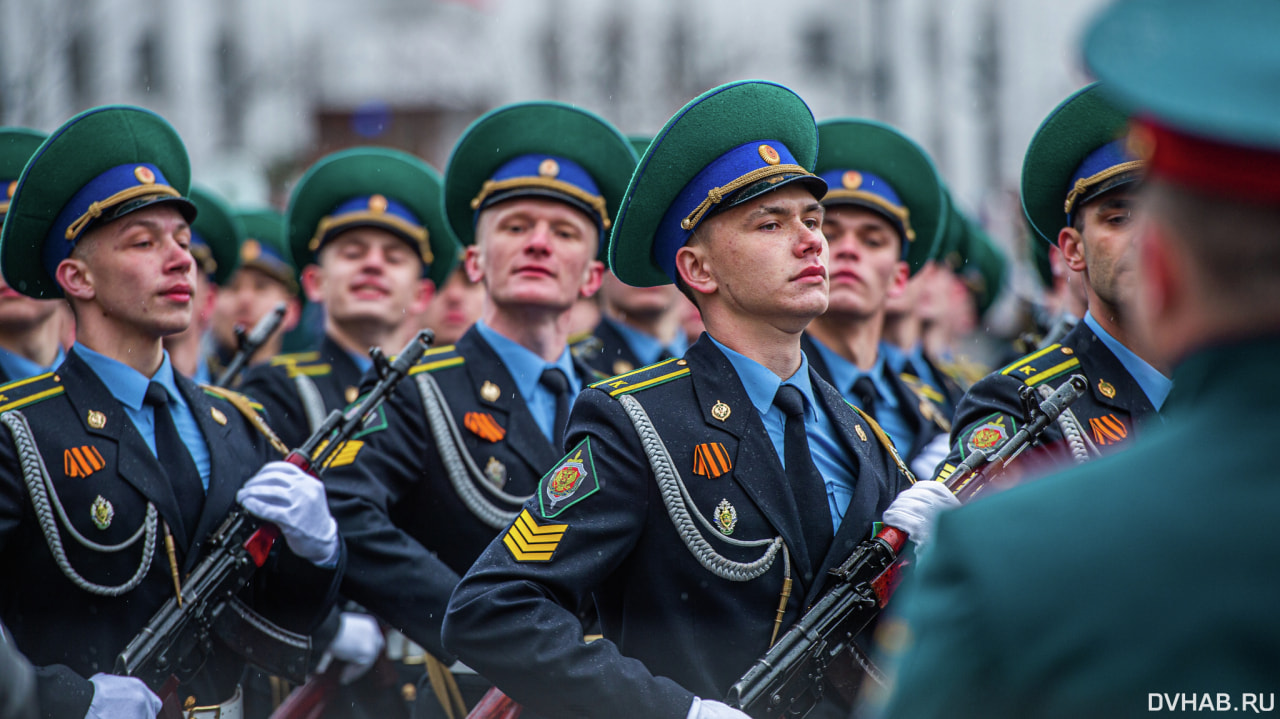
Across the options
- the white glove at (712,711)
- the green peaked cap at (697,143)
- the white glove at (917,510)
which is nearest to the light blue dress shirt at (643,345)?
the green peaked cap at (697,143)

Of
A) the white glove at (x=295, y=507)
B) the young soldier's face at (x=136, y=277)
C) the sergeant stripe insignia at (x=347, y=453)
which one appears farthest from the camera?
the sergeant stripe insignia at (x=347, y=453)

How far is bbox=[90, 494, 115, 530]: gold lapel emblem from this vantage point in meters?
3.85

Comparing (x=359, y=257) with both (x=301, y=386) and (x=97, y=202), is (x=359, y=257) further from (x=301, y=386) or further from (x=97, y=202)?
(x=97, y=202)

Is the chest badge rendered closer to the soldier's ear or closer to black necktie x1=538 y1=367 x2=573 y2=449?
black necktie x1=538 y1=367 x2=573 y2=449

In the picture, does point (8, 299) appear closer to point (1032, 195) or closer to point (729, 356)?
point (729, 356)

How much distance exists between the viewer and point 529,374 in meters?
4.91

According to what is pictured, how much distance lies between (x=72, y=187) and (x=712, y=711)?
106 inches

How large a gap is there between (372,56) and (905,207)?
3446 centimetres

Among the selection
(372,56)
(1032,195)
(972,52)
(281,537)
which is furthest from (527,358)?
(372,56)

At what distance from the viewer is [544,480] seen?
3.31 meters

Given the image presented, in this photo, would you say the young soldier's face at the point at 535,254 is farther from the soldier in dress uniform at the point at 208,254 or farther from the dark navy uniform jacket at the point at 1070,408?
the soldier in dress uniform at the point at 208,254

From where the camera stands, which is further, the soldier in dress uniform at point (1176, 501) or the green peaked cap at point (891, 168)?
the green peaked cap at point (891, 168)

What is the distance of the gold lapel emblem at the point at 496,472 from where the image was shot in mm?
4598

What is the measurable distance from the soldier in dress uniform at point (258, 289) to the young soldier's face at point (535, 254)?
3.48 meters
